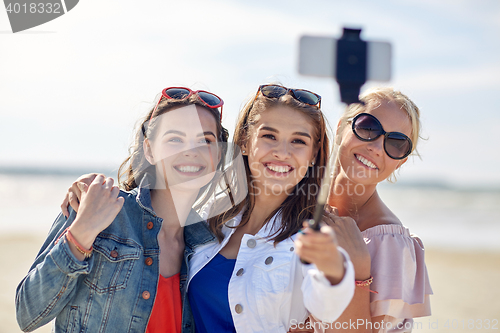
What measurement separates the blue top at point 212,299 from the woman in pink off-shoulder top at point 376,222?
622 mm

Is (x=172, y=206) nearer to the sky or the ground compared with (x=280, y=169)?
nearer to the ground

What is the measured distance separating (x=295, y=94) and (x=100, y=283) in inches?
75.7

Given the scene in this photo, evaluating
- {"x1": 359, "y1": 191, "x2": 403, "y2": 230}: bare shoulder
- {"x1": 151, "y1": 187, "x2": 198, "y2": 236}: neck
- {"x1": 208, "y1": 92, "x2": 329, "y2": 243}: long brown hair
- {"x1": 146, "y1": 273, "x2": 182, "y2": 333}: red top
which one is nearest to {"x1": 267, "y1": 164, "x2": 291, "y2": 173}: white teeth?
{"x1": 208, "y1": 92, "x2": 329, "y2": 243}: long brown hair

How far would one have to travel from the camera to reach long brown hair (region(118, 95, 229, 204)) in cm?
315

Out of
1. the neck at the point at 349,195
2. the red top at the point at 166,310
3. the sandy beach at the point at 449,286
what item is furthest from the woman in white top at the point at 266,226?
the sandy beach at the point at 449,286

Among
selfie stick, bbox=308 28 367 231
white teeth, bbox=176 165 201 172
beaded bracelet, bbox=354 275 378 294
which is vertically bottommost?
beaded bracelet, bbox=354 275 378 294

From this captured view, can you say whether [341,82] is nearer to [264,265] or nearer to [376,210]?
[264,265]

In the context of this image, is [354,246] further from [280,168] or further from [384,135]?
[384,135]

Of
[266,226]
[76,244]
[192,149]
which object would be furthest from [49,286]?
[266,226]

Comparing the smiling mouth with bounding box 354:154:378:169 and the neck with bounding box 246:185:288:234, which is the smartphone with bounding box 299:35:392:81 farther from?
the smiling mouth with bounding box 354:154:378:169

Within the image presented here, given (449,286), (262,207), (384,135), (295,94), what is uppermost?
(295,94)

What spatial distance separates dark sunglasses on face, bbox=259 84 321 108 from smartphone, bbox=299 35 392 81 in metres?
1.26

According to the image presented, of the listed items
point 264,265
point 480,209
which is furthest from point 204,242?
point 480,209

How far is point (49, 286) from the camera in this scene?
2354 mm
